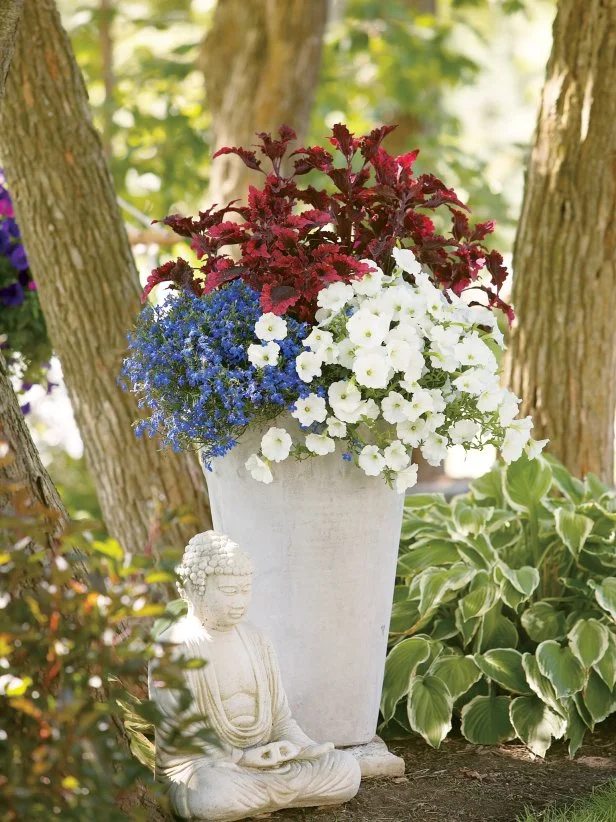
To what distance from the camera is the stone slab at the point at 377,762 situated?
288 cm

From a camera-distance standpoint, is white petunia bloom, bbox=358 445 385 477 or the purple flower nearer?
white petunia bloom, bbox=358 445 385 477

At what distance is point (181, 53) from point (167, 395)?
18.5ft

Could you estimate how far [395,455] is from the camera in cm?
271

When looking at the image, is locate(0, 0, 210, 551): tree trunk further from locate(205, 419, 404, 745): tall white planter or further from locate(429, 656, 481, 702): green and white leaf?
locate(429, 656, 481, 702): green and white leaf

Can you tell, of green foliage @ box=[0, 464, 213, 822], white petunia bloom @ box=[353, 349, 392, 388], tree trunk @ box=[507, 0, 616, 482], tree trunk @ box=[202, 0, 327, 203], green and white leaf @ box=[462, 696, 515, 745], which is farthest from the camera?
tree trunk @ box=[202, 0, 327, 203]

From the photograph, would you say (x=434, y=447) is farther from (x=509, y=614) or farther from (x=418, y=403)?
(x=509, y=614)

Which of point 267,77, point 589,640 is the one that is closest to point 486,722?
point 589,640

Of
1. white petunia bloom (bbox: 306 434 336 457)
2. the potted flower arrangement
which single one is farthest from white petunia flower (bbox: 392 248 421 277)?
white petunia bloom (bbox: 306 434 336 457)

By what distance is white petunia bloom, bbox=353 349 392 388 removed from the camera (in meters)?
2.60

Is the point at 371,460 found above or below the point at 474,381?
below

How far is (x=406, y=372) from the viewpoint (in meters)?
2.66

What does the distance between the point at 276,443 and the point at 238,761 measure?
2.54 feet

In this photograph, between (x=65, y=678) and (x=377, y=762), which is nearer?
(x=65, y=678)

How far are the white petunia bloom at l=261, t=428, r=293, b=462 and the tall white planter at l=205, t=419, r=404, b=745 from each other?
0.11 meters
